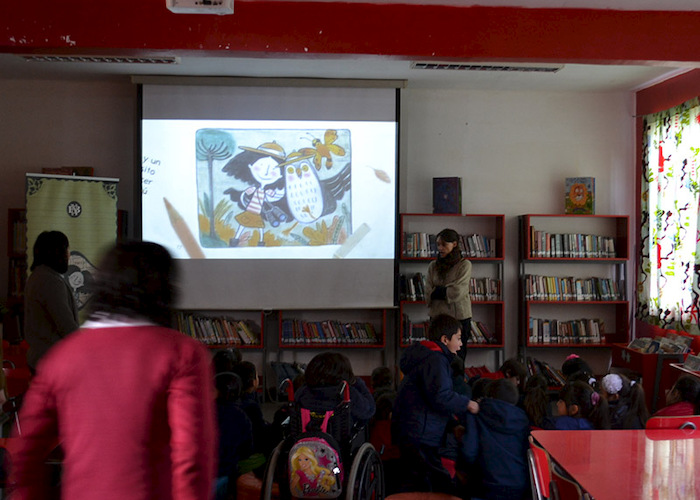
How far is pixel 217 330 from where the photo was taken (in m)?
6.05

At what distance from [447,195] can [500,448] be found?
3641mm

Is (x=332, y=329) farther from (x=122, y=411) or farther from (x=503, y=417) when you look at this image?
(x=122, y=411)

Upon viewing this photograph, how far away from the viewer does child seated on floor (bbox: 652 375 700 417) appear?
3256mm

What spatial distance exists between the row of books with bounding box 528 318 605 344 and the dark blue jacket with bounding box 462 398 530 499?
3594 millimetres

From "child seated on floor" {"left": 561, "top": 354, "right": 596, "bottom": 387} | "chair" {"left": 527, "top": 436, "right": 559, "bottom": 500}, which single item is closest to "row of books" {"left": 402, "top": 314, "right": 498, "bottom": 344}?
"child seated on floor" {"left": 561, "top": 354, "right": 596, "bottom": 387}

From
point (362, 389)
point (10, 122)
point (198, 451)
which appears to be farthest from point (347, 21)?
point (10, 122)

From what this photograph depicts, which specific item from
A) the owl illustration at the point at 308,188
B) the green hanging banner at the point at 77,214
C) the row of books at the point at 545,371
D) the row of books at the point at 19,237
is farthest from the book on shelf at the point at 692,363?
the row of books at the point at 19,237

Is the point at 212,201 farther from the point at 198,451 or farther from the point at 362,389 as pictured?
the point at 198,451

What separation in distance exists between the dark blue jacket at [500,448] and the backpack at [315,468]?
0.67 m

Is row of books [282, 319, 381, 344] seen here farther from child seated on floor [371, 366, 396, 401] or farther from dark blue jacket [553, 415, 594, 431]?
→ dark blue jacket [553, 415, 594, 431]

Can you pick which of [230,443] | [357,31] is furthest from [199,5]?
[230,443]

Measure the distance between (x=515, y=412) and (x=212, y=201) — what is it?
3.98 m

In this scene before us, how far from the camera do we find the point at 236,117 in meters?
6.07

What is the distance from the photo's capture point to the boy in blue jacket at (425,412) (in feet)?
9.74
